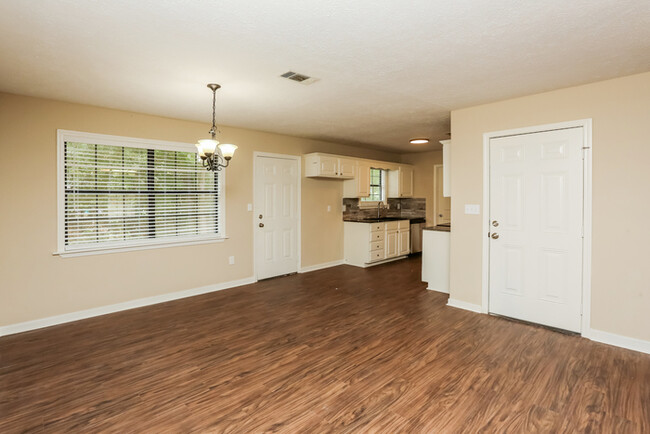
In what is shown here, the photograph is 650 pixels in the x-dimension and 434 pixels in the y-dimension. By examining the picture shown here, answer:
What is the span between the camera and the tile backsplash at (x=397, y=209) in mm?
7188

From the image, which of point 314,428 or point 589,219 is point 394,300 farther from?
point 314,428

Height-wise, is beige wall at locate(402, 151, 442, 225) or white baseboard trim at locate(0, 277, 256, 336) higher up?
beige wall at locate(402, 151, 442, 225)

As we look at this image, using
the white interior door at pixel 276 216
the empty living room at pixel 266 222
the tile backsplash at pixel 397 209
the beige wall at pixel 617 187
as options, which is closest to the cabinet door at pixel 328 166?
the white interior door at pixel 276 216

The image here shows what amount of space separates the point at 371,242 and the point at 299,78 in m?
4.07

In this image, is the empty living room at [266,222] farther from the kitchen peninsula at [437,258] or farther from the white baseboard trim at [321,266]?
the white baseboard trim at [321,266]

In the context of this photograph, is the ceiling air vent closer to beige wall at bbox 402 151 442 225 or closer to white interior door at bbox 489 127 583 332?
Answer: white interior door at bbox 489 127 583 332

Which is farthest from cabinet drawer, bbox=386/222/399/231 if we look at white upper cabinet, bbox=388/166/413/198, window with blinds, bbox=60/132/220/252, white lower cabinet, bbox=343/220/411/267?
window with blinds, bbox=60/132/220/252

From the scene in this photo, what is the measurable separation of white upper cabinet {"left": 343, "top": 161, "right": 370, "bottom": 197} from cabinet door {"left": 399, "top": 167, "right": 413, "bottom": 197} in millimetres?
1065

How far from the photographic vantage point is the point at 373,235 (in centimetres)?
661

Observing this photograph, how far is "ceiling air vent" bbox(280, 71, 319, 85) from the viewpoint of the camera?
116 inches

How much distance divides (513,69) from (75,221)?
4636 mm

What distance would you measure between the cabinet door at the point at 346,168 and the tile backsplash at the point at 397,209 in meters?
0.69

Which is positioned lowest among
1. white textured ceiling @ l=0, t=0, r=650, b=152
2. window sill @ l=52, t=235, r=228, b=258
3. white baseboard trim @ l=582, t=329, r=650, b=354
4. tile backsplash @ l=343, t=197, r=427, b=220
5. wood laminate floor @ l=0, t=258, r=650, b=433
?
wood laminate floor @ l=0, t=258, r=650, b=433

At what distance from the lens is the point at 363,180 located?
691cm
